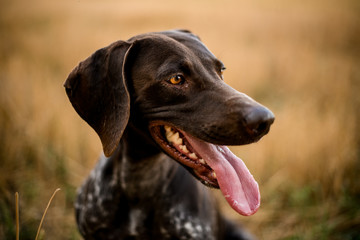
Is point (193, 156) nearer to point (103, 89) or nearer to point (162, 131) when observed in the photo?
point (162, 131)

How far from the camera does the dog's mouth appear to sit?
6.61 feet

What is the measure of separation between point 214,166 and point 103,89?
943 mm

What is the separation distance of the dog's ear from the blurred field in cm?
85

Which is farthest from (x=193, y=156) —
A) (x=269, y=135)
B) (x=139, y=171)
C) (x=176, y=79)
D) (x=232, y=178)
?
(x=269, y=135)

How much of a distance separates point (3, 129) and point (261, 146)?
398 centimetres

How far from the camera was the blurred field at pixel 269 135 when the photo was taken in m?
4.06

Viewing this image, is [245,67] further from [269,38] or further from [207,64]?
[207,64]

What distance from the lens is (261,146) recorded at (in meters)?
4.92

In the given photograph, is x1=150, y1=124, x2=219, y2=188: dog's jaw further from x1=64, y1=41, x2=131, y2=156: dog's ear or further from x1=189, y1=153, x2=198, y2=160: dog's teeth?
x1=64, y1=41, x2=131, y2=156: dog's ear

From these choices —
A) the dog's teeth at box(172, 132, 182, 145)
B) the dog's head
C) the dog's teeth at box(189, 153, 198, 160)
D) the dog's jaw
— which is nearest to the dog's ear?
the dog's head

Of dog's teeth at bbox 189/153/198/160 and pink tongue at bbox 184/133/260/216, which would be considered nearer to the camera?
pink tongue at bbox 184/133/260/216

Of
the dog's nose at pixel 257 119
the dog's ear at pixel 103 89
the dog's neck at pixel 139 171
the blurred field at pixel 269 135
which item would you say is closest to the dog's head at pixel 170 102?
the dog's ear at pixel 103 89

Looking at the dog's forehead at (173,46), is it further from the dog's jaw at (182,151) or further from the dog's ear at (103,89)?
the dog's jaw at (182,151)

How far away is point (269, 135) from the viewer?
16.7 ft
